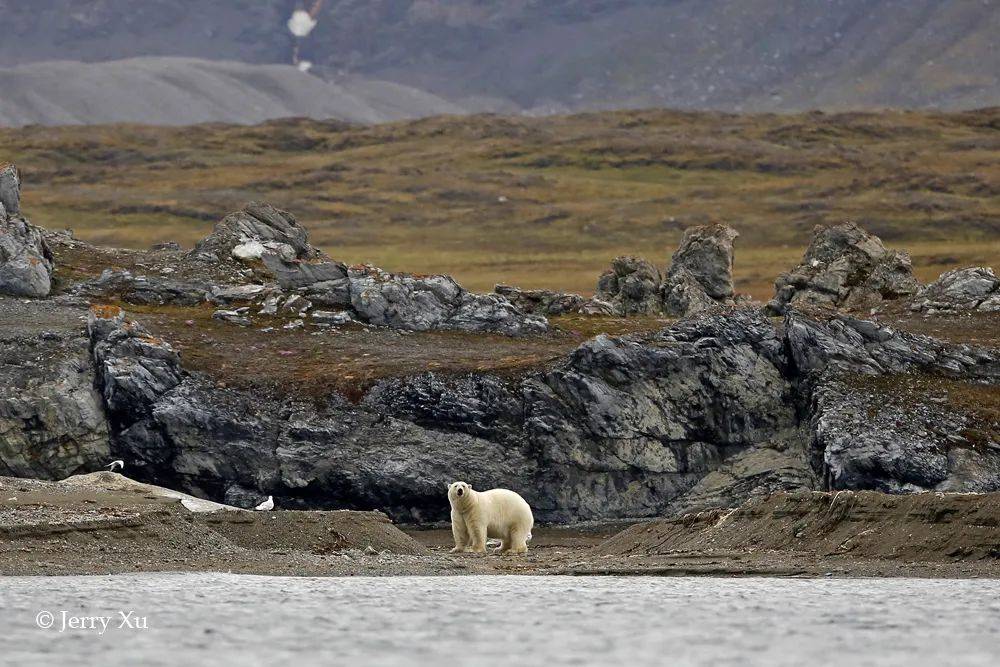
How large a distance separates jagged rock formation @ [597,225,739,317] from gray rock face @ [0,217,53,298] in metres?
22.5

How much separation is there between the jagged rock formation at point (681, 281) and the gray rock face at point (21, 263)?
2249 centimetres

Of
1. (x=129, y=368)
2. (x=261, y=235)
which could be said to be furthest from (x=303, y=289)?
(x=129, y=368)

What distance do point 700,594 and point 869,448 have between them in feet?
60.9

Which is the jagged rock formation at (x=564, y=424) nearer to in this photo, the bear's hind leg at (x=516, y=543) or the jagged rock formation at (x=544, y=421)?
the jagged rock formation at (x=544, y=421)

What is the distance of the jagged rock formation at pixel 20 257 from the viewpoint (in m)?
56.2

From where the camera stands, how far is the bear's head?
33.5 meters

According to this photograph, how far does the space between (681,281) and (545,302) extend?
7685mm

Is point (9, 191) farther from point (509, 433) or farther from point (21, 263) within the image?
point (509, 433)

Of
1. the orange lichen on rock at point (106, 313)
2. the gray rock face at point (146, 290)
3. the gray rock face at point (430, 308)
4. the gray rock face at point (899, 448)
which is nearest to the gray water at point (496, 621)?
the gray rock face at point (899, 448)

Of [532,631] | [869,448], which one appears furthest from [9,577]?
[869,448]

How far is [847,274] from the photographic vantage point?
228 ft

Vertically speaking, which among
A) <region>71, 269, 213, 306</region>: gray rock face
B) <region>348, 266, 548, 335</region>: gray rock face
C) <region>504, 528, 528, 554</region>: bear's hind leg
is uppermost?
<region>71, 269, 213, 306</region>: gray rock face

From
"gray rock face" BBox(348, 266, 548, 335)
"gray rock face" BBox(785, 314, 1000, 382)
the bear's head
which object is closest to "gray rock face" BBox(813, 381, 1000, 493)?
"gray rock face" BBox(785, 314, 1000, 382)

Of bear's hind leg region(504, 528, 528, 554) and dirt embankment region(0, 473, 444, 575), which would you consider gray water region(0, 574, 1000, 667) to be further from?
bear's hind leg region(504, 528, 528, 554)
